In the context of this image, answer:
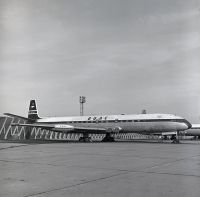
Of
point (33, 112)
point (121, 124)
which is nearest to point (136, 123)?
point (121, 124)

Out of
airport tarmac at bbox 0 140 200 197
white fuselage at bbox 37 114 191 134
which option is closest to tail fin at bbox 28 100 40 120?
white fuselage at bbox 37 114 191 134

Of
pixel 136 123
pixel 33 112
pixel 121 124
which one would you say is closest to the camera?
pixel 136 123

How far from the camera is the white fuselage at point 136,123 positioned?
34344 mm

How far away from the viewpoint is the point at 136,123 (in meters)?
36.2

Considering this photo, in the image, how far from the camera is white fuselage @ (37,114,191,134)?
34344 millimetres

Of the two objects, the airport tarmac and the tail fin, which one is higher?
the tail fin

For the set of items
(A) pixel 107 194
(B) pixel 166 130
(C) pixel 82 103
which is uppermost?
(C) pixel 82 103

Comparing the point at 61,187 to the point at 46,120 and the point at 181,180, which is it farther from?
the point at 46,120

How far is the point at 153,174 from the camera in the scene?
929 centimetres

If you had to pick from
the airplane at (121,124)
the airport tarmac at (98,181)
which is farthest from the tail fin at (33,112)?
the airport tarmac at (98,181)

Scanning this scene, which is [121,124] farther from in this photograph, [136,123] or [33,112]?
[33,112]

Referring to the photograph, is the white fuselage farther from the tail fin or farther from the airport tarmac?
the airport tarmac

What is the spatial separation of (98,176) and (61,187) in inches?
71.6

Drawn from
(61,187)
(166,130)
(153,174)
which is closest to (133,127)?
(166,130)
